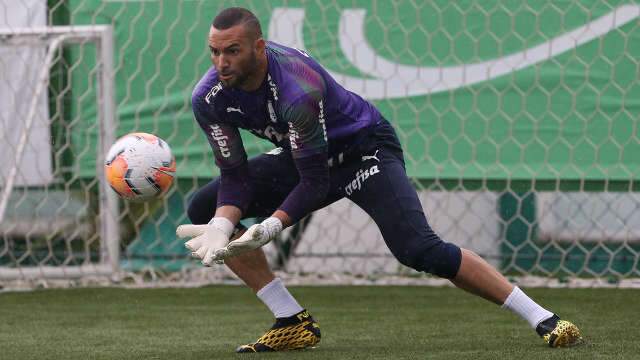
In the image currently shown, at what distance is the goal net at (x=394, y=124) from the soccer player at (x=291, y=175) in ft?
8.57

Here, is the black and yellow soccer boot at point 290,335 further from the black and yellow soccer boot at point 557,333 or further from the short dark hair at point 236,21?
the short dark hair at point 236,21

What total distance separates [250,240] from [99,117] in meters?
3.78

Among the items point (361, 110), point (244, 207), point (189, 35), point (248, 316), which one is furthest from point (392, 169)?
point (189, 35)

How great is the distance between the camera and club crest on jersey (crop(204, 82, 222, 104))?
15.2 feet

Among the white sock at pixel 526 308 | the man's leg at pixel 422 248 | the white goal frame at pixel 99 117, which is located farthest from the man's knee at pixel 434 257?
the white goal frame at pixel 99 117

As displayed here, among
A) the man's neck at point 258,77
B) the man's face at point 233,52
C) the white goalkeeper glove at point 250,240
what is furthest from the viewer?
the man's neck at point 258,77

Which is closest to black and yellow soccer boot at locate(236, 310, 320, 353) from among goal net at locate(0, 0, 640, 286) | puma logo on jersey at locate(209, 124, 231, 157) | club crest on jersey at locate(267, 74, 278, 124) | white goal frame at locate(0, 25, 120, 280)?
puma logo on jersey at locate(209, 124, 231, 157)

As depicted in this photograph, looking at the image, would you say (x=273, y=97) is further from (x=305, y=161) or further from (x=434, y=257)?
(x=434, y=257)

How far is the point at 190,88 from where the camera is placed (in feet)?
25.3

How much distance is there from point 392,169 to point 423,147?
2737 mm

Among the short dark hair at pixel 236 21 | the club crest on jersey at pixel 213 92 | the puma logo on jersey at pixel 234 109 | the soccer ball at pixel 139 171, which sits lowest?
the soccer ball at pixel 139 171

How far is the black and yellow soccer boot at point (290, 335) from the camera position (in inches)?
194

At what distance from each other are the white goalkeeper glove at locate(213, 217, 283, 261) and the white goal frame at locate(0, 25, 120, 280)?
3.59 m

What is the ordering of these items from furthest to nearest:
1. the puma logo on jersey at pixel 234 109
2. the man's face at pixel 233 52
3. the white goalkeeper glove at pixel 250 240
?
the puma logo on jersey at pixel 234 109
the man's face at pixel 233 52
the white goalkeeper glove at pixel 250 240
